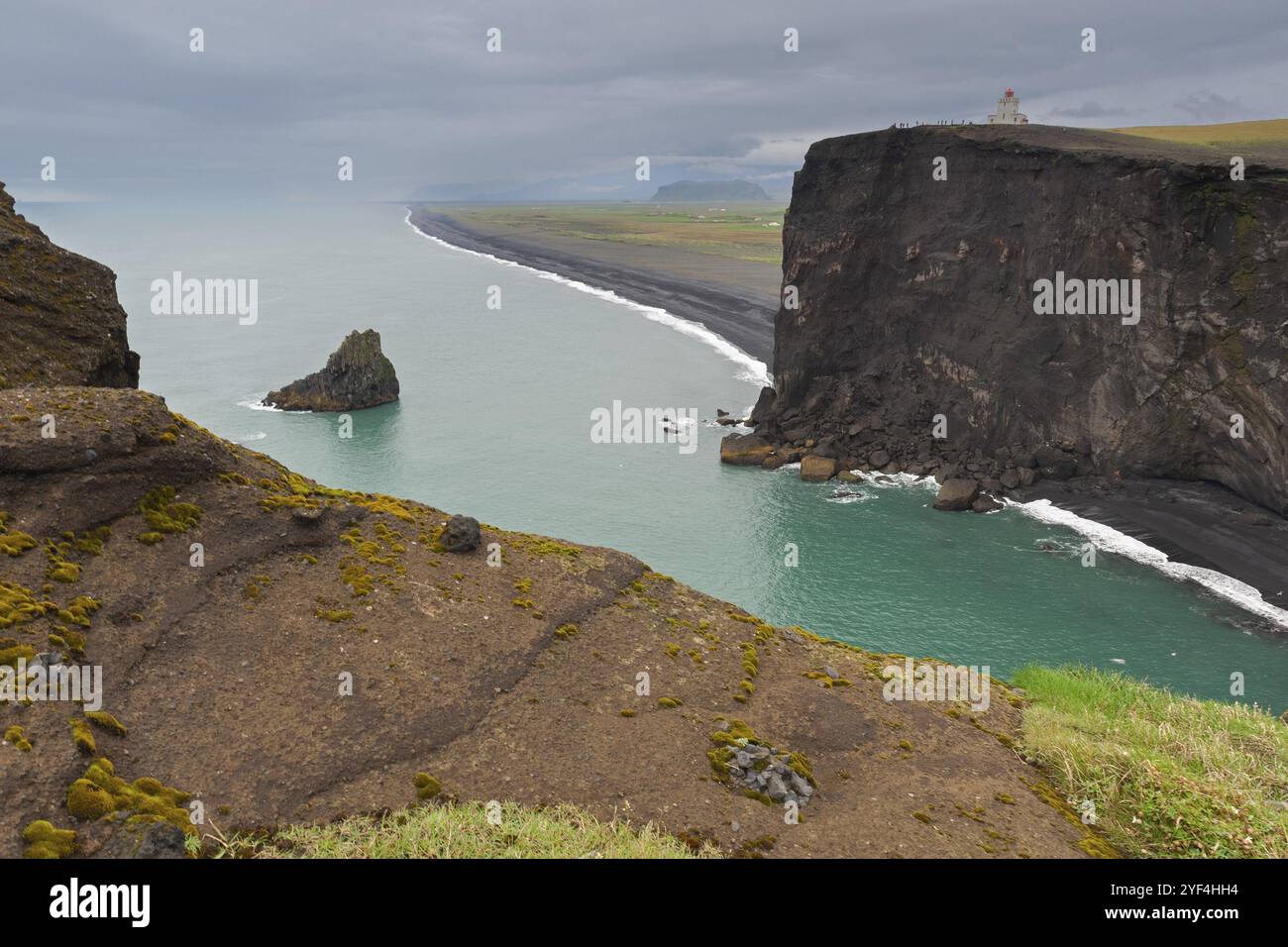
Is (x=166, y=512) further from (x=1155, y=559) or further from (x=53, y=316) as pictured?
(x=1155, y=559)

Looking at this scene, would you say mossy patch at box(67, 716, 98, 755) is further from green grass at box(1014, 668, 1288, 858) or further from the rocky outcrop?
the rocky outcrop

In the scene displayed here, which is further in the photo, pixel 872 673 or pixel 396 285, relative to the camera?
pixel 396 285

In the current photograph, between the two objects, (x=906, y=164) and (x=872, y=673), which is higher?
(x=906, y=164)

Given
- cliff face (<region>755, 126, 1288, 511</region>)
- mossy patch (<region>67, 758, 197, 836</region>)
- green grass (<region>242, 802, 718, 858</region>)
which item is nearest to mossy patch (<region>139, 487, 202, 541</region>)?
mossy patch (<region>67, 758, 197, 836</region>)

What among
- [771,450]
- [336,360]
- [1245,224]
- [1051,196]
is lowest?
[771,450]

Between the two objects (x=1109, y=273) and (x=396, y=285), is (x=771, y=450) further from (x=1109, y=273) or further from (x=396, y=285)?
(x=396, y=285)

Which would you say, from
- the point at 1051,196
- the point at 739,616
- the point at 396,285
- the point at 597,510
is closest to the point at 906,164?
the point at 1051,196

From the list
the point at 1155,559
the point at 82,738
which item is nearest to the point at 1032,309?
the point at 1155,559
